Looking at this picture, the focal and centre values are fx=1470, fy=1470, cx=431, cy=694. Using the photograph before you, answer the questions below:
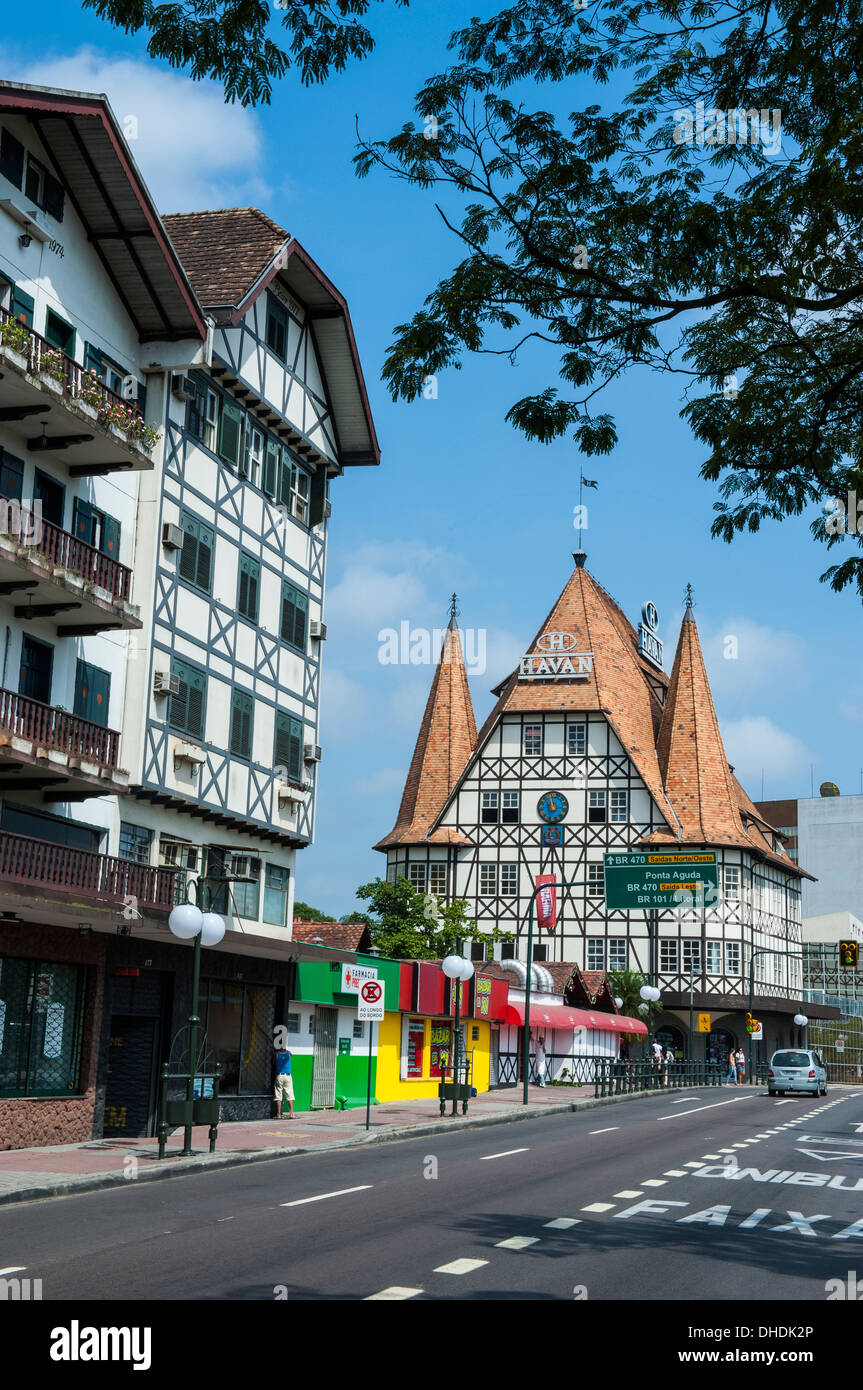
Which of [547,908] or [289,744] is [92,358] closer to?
[289,744]

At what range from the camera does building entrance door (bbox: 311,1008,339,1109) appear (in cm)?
3534

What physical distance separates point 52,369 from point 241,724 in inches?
402

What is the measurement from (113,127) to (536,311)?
1646 cm

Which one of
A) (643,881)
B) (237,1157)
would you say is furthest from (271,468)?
(643,881)

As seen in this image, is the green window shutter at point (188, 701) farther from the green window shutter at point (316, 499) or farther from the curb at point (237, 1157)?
the curb at point (237, 1157)

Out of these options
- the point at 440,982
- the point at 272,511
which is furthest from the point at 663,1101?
the point at 272,511

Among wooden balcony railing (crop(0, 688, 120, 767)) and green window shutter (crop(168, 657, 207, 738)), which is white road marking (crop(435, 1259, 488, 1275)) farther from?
green window shutter (crop(168, 657, 207, 738))

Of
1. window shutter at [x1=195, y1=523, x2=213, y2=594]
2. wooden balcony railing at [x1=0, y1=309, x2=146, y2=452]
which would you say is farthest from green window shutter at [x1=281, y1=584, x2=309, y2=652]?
wooden balcony railing at [x1=0, y1=309, x2=146, y2=452]

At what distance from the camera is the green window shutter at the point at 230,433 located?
31.1 m

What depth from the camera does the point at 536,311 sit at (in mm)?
11773
